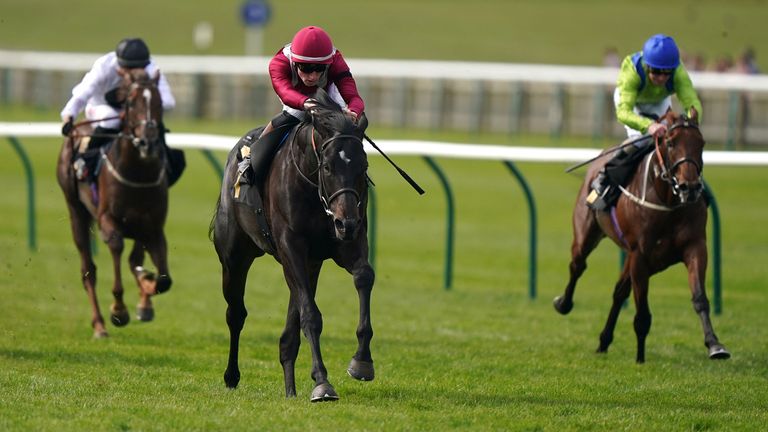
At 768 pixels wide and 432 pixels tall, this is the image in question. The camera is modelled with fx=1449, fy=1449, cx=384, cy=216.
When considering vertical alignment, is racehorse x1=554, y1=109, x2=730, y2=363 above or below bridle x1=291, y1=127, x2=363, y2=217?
below

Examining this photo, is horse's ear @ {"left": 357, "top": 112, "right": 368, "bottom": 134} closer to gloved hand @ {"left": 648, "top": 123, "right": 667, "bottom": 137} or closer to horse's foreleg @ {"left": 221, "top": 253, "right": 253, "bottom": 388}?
horse's foreleg @ {"left": 221, "top": 253, "right": 253, "bottom": 388}

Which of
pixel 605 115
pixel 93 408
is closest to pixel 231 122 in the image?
pixel 605 115

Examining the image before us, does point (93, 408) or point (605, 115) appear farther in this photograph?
point (605, 115)

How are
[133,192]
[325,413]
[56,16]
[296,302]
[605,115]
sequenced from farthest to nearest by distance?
[56,16] → [605,115] → [133,192] → [296,302] → [325,413]

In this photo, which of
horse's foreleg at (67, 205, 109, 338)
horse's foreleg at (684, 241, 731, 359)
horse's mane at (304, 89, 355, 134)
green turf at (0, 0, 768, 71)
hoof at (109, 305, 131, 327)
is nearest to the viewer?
horse's mane at (304, 89, 355, 134)

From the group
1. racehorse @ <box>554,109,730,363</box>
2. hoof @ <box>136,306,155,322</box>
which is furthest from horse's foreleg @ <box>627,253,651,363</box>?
hoof @ <box>136,306,155,322</box>

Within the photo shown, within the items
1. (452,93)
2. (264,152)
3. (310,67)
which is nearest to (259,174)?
(264,152)

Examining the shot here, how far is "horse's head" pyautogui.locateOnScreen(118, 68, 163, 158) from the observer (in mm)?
9805

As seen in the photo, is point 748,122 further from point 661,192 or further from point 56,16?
point 56,16

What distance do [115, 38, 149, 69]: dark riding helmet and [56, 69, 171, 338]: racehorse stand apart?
3.0 inches

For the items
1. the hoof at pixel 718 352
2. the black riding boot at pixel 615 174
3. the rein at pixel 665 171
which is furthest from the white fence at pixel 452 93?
the hoof at pixel 718 352

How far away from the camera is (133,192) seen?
33.3ft

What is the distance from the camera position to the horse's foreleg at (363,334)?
6.74 meters

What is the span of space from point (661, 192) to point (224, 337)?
3373mm
